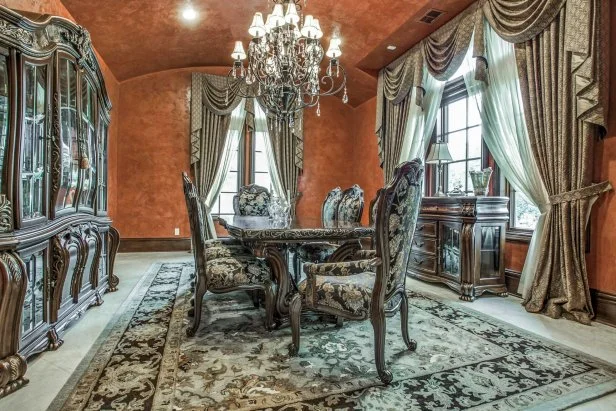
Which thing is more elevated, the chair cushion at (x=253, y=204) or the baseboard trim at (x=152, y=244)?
the chair cushion at (x=253, y=204)

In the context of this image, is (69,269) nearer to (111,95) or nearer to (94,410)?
(94,410)

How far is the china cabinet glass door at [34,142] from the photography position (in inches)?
69.7

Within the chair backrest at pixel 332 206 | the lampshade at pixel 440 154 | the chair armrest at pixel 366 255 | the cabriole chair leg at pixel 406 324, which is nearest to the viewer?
the cabriole chair leg at pixel 406 324

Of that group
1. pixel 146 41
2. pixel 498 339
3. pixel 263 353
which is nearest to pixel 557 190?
pixel 498 339

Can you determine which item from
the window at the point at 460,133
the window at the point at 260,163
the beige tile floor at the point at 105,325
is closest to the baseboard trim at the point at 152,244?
the window at the point at 260,163

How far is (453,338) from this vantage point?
84.2 inches

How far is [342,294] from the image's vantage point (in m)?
1.70

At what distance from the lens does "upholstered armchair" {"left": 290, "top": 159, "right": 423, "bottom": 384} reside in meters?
1.57

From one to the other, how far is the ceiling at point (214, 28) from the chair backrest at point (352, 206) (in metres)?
2.10

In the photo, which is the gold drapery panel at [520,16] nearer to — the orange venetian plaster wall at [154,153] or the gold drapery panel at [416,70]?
the gold drapery panel at [416,70]

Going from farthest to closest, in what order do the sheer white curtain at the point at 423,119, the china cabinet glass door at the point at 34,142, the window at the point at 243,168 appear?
1. the window at the point at 243,168
2. the sheer white curtain at the point at 423,119
3. the china cabinet glass door at the point at 34,142

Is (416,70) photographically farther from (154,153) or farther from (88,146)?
(154,153)

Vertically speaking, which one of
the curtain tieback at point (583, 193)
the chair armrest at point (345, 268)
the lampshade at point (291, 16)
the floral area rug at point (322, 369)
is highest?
the lampshade at point (291, 16)

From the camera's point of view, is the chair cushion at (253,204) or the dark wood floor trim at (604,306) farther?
the chair cushion at (253,204)
